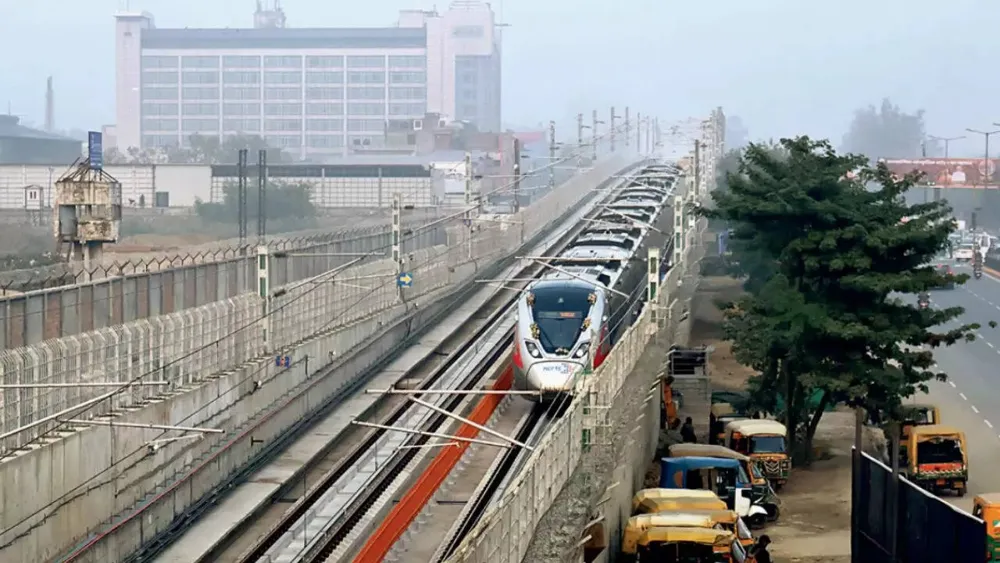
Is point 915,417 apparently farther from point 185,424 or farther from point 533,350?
point 185,424

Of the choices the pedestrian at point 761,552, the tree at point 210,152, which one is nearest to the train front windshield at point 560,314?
the pedestrian at point 761,552

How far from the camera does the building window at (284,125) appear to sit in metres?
164

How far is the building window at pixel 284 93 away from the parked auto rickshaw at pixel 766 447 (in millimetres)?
136886

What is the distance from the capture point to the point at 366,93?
17325 cm

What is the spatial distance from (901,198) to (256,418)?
54.9ft

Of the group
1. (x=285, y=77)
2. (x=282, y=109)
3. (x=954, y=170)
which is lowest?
(x=954, y=170)

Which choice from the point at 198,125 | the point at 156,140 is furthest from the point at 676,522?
the point at 156,140

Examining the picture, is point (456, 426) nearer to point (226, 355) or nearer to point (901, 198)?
point (226, 355)

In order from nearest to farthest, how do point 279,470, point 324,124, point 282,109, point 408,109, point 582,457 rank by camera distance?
point 582,457 → point 279,470 → point 282,109 → point 324,124 → point 408,109

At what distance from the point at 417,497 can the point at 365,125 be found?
144 m

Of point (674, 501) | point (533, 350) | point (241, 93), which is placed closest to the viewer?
point (674, 501)

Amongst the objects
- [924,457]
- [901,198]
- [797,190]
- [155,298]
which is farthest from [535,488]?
[901,198]

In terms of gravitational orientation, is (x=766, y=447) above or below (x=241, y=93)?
below

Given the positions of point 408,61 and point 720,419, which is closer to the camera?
point 720,419
